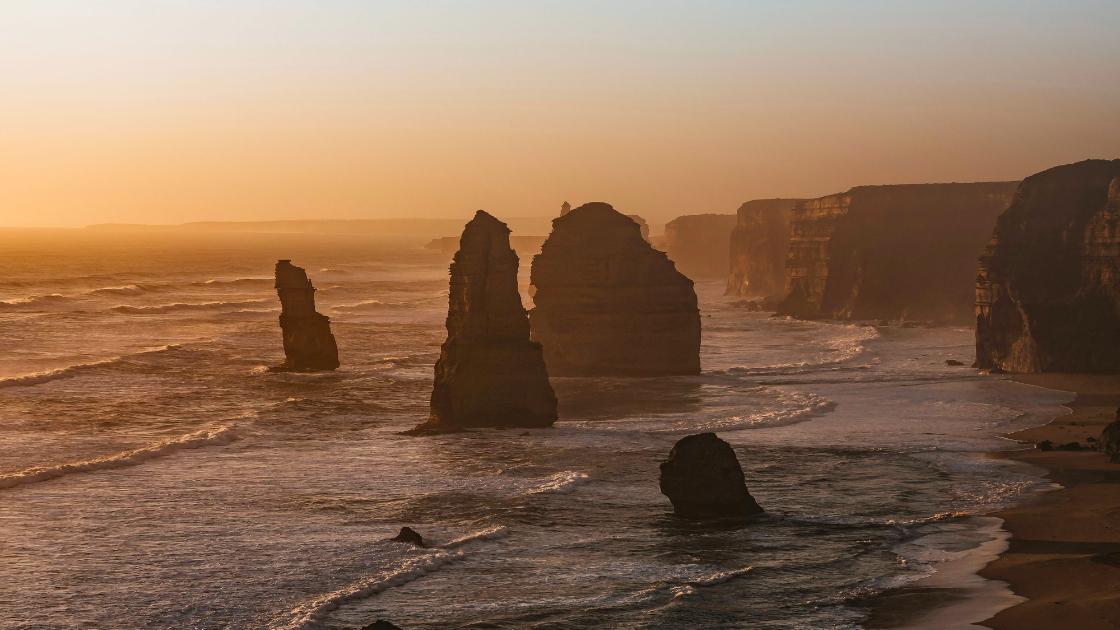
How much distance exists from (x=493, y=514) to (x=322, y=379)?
3760 centimetres

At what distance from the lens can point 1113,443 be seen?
145 ft

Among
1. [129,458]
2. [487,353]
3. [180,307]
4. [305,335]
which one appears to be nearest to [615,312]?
[305,335]

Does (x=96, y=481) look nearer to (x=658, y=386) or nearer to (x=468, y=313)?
(x=468, y=313)

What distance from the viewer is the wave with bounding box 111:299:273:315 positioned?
5034 inches

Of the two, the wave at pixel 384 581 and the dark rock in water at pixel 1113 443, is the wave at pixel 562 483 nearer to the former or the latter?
the wave at pixel 384 581

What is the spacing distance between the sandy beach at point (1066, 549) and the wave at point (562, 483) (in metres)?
12.6

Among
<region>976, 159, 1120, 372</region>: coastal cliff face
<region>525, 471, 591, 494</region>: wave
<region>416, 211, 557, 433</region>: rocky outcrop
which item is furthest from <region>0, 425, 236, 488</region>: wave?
<region>976, 159, 1120, 372</region>: coastal cliff face

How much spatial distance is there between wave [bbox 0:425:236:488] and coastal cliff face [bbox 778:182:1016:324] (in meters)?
88.2

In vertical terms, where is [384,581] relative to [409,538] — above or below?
below

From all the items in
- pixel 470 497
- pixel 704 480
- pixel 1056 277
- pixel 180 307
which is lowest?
pixel 470 497

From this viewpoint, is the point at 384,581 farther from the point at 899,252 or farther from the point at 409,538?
the point at 899,252

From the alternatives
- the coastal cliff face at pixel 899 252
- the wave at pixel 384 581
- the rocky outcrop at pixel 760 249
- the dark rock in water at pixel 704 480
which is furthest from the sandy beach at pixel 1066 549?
the rocky outcrop at pixel 760 249

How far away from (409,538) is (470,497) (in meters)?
6.32

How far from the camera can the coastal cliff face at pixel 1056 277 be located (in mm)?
73938
